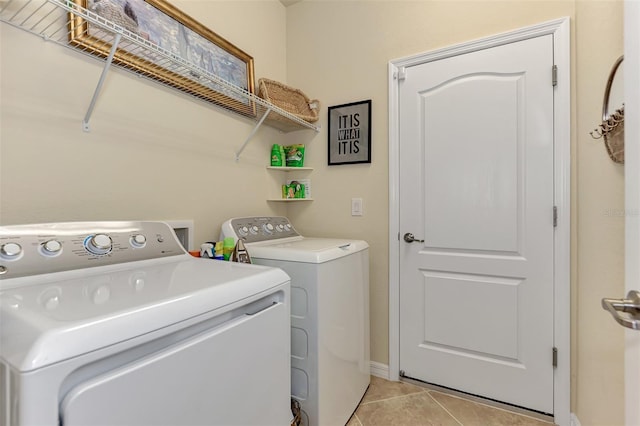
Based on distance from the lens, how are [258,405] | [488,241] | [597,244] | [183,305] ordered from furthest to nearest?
[488,241]
[597,244]
[258,405]
[183,305]

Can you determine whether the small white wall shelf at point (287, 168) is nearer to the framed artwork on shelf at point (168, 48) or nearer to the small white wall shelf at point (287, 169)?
the small white wall shelf at point (287, 169)

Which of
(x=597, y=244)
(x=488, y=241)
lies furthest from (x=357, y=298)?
(x=597, y=244)

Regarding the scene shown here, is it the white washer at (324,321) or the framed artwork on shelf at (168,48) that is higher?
the framed artwork on shelf at (168,48)

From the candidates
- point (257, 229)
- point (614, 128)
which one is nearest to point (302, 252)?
point (257, 229)

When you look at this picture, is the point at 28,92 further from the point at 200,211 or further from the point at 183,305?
the point at 183,305

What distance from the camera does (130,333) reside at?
0.61 meters

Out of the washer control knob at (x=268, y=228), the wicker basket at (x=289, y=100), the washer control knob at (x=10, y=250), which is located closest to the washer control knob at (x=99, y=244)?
the washer control knob at (x=10, y=250)

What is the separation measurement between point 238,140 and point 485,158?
150 cm

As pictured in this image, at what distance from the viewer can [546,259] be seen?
1.64 meters

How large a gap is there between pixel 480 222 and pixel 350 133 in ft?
3.36

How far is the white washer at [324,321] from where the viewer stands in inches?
55.1

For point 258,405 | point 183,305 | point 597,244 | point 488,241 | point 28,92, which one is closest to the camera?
point 183,305

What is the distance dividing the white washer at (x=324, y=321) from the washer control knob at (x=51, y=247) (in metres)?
0.79

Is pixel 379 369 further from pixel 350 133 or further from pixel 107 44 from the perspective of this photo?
pixel 107 44
